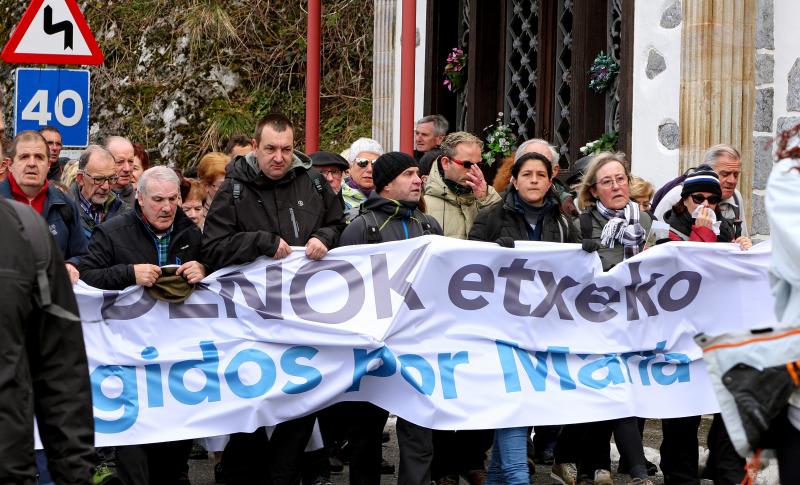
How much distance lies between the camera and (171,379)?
720 cm

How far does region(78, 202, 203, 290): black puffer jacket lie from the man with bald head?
1.86 meters

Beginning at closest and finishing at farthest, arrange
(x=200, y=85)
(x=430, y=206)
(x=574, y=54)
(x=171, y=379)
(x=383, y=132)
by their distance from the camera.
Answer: (x=171, y=379) → (x=430, y=206) → (x=574, y=54) → (x=383, y=132) → (x=200, y=85)

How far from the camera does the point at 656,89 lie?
10969 mm

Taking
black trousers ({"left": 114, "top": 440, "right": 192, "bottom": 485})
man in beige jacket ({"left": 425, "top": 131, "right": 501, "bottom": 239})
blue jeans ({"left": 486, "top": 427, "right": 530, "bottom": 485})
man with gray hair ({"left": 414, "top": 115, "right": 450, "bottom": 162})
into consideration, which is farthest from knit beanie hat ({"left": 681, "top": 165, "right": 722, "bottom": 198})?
man with gray hair ({"left": 414, "top": 115, "right": 450, "bottom": 162})

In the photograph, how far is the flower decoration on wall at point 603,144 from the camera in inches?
474

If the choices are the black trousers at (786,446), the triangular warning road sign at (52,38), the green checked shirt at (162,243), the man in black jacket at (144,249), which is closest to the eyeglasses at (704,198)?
the man in black jacket at (144,249)

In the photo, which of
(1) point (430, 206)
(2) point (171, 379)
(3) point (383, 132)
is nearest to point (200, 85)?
(3) point (383, 132)

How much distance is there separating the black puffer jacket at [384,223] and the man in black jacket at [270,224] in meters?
0.12

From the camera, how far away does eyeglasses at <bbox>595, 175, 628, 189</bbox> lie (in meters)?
7.95

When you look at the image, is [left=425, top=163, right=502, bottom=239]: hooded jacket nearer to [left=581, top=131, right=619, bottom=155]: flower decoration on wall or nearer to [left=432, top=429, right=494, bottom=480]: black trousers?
[left=432, top=429, right=494, bottom=480]: black trousers

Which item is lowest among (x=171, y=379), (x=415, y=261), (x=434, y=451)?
(x=434, y=451)

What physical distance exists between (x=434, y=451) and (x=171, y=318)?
5.61ft

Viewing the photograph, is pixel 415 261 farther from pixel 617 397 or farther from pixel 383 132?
pixel 383 132

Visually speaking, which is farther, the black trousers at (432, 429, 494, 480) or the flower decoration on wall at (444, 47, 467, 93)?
the flower decoration on wall at (444, 47, 467, 93)
